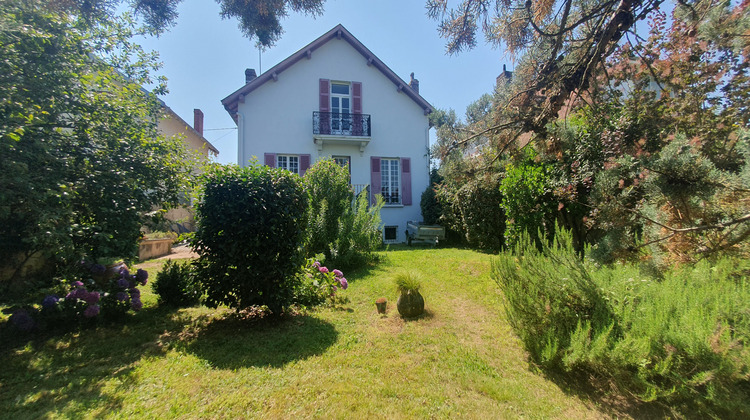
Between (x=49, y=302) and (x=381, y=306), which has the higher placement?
(x=49, y=302)

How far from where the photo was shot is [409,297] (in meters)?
4.17

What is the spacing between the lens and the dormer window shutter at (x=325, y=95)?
42.0 feet

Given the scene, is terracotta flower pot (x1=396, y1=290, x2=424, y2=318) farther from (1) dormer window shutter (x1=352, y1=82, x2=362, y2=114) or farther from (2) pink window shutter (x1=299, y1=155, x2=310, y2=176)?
(1) dormer window shutter (x1=352, y1=82, x2=362, y2=114)

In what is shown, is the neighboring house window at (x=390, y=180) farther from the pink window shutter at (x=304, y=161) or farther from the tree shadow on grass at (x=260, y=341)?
the tree shadow on grass at (x=260, y=341)

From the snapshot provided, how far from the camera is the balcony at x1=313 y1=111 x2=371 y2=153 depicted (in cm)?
1244

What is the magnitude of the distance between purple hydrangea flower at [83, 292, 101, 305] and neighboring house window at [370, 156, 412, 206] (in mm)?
10139

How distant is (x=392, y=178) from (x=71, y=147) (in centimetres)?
1083

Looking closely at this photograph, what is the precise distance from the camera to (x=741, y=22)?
3.19m

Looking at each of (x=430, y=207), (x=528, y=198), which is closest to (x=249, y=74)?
(x=430, y=207)

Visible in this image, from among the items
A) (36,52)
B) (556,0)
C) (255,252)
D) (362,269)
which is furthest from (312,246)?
(556,0)

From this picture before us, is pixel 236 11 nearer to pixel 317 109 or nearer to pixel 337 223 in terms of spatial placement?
pixel 337 223

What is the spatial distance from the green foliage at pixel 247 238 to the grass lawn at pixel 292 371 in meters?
0.52

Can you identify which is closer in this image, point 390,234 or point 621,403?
point 621,403

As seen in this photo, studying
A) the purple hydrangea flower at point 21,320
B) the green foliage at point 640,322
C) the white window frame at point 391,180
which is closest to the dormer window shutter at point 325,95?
the white window frame at point 391,180
